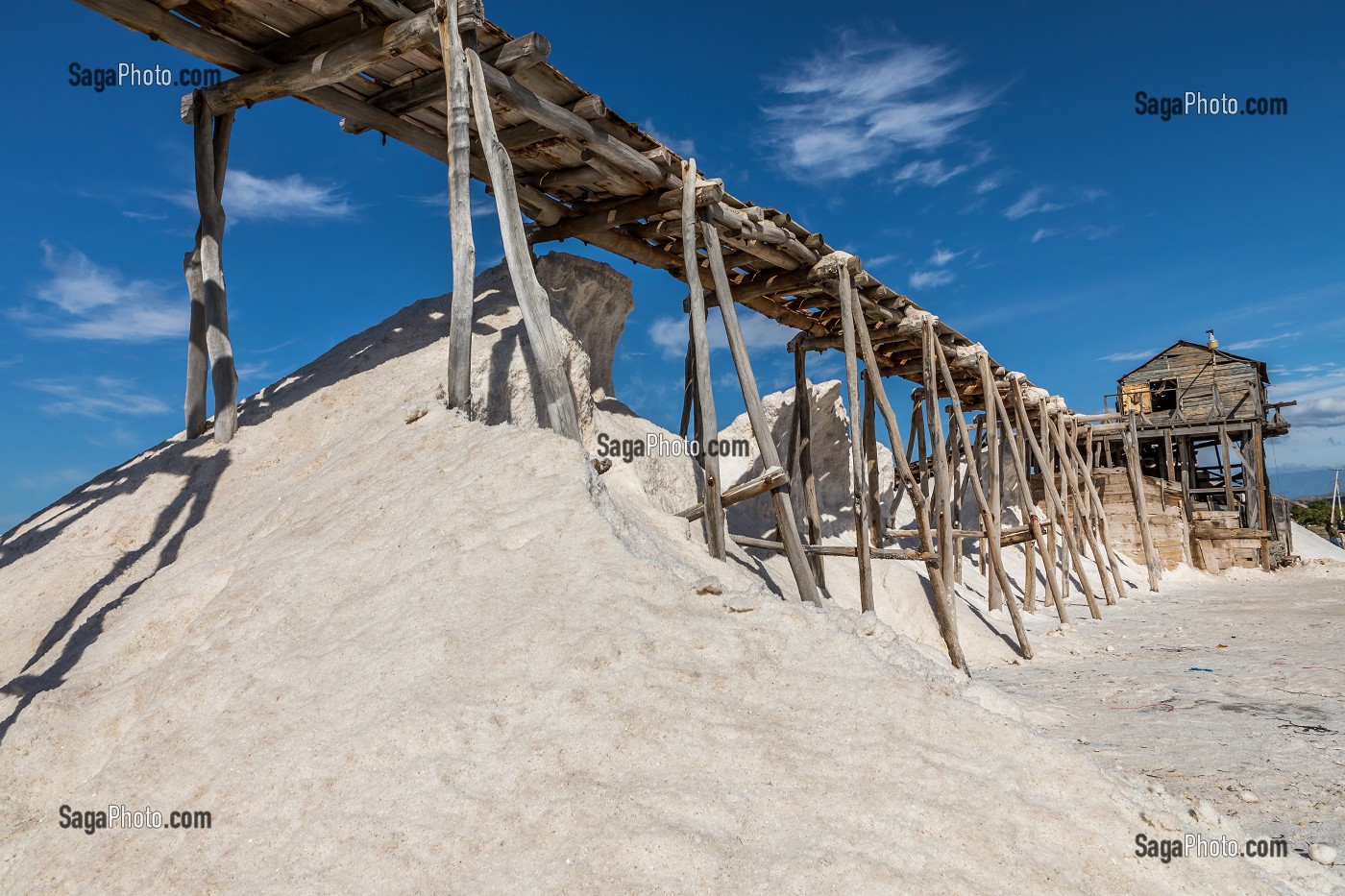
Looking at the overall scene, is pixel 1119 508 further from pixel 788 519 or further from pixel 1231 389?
pixel 788 519

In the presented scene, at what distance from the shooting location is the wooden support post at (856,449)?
29.9 feet

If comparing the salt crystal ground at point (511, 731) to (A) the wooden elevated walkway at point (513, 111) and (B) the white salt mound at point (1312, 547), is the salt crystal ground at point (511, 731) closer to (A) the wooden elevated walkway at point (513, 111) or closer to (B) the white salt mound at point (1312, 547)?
(A) the wooden elevated walkway at point (513, 111)

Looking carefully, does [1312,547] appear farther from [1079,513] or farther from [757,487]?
[757,487]

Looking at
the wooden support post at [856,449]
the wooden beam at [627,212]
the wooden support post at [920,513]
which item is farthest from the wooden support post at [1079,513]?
the wooden beam at [627,212]

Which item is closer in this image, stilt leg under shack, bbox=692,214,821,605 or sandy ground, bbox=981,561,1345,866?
sandy ground, bbox=981,561,1345,866

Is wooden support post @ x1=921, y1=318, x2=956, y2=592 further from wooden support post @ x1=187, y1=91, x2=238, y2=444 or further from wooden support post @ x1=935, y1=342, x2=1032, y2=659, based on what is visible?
wooden support post @ x1=187, y1=91, x2=238, y2=444

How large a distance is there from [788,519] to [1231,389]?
81.2 feet

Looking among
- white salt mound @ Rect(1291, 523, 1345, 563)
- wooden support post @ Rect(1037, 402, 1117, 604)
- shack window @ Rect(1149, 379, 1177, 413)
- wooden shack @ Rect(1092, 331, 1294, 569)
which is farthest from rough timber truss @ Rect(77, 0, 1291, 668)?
white salt mound @ Rect(1291, 523, 1345, 563)

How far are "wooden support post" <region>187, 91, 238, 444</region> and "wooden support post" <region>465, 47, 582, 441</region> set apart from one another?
2633 mm

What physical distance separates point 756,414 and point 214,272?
507cm

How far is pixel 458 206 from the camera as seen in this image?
6.39 m

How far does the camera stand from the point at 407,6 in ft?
20.6

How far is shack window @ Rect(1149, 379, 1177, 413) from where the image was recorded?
27.2 metres
